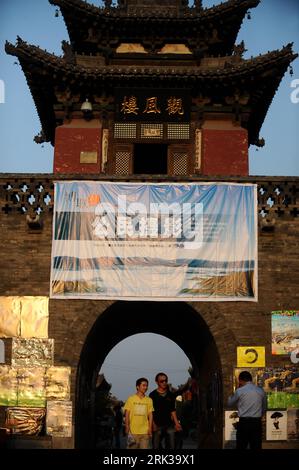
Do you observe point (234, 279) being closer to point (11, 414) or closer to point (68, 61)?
point (11, 414)

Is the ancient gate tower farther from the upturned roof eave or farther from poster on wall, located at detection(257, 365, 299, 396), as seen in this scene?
poster on wall, located at detection(257, 365, 299, 396)

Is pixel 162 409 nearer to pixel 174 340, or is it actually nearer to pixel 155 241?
pixel 155 241

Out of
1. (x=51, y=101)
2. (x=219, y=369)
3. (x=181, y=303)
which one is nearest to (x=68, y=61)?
(x=51, y=101)

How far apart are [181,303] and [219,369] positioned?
155 centimetres

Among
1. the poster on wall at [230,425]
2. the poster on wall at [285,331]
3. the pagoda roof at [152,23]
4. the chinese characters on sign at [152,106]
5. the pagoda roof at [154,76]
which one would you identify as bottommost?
the poster on wall at [230,425]

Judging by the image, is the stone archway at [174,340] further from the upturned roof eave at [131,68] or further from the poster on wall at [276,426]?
the upturned roof eave at [131,68]

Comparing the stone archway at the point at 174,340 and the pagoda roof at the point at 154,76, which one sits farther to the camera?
the pagoda roof at the point at 154,76

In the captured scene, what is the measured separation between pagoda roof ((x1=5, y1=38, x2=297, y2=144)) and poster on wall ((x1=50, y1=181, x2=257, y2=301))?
3351 millimetres

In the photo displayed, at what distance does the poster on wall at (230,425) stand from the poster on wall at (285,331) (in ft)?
4.87

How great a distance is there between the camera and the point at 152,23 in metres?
21.5

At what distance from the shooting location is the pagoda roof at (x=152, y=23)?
21.4 meters

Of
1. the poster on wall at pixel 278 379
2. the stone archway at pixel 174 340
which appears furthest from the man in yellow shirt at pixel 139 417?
the poster on wall at pixel 278 379

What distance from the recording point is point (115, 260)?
17.4 m

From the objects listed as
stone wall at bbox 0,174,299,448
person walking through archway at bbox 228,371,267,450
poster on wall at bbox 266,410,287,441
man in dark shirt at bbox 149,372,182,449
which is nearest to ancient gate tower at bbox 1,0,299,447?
stone wall at bbox 0,174,299,448
